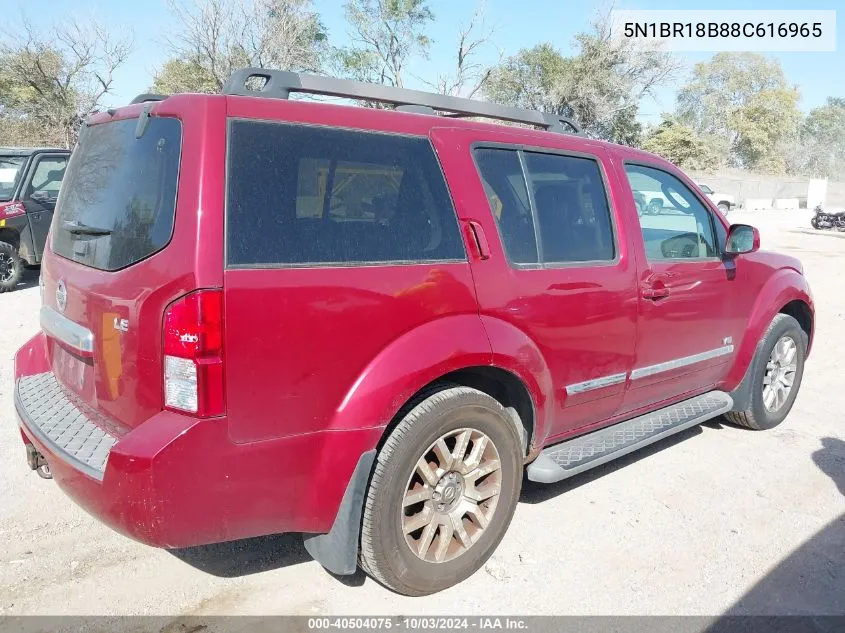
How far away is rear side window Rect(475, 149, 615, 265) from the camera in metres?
3.17

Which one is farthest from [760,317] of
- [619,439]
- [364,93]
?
[364,93]

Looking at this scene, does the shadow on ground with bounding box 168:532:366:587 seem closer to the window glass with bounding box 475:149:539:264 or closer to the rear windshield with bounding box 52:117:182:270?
the rear windshield with bounding box 52:117:182:270

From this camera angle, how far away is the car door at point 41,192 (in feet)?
34.0

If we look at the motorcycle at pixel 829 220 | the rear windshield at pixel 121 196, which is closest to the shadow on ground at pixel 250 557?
the rear windshield at pixel 121 196

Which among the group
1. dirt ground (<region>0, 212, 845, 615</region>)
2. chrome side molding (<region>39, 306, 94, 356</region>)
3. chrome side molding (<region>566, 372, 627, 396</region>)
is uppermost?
chrome side molding (<region>39, 306, 94, 356</region>)

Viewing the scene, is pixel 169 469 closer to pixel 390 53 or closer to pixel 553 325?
pixel 553 325

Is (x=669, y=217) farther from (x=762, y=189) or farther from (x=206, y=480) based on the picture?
(x=762, y=189)

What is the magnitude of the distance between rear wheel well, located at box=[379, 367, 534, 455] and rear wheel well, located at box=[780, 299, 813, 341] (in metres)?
2.70

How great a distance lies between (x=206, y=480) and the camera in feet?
7.48

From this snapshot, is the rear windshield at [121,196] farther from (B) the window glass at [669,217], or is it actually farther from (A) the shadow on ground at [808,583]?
(A) the shadow on ground at [808,583]

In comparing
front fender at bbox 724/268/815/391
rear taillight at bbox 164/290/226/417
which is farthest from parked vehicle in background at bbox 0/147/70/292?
front fender at bbox 724/268/815/391

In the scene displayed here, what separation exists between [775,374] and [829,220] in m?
24.9

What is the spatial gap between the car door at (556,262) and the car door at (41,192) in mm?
9064

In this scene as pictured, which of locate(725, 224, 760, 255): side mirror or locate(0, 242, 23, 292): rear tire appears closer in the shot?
locate(725, 224, 760, 255): side mirror
